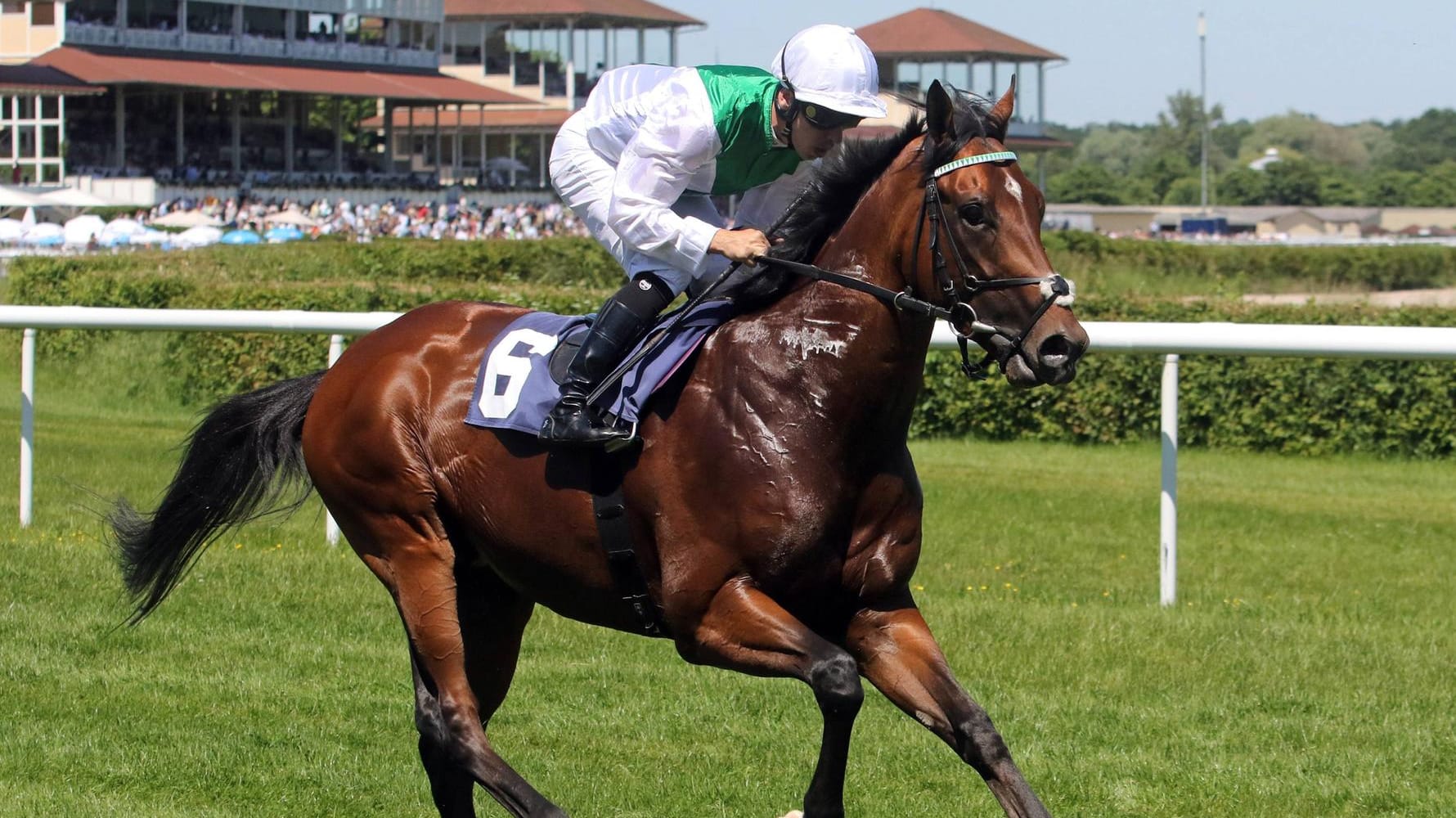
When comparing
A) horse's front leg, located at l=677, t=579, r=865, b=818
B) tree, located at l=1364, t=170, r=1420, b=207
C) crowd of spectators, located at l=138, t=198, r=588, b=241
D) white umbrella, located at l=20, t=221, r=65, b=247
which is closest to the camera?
horse's front leg, located at l=677, t=579, r=865, b=818

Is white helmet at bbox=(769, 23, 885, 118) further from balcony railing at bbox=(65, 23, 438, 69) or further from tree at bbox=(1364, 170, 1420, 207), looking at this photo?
tree at bbox=(1364, 170, 1420, 207)

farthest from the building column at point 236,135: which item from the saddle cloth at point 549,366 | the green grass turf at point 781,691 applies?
the saddle cloth at point 549,366

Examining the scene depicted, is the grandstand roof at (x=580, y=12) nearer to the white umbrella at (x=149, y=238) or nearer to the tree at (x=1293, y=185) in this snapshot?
the tree at (x=1293, y=185)

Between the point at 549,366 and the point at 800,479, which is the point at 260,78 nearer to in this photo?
the point at 549,366

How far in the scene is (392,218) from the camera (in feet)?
120

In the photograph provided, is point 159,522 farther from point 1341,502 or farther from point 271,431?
point 1341,502

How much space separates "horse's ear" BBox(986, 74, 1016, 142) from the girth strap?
40.3 inches

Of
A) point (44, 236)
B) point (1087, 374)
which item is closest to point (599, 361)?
point (1087, 374)

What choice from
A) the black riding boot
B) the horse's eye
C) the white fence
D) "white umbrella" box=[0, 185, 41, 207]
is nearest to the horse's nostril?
the horse's eye

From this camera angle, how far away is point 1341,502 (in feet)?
30.9

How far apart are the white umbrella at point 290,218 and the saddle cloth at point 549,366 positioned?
31112mm

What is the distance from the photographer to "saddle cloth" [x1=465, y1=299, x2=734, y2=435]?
143 inches

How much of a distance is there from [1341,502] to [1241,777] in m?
5.46

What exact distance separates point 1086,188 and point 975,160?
70753mm
